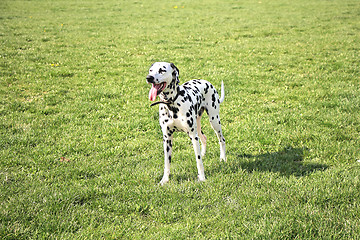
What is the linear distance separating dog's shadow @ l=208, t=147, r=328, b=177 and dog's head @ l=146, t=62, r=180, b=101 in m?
2.00

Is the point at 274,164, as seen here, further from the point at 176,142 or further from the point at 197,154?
the point at 176,142

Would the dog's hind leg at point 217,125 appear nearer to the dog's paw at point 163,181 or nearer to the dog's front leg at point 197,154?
the dog's front leg at point 197,154

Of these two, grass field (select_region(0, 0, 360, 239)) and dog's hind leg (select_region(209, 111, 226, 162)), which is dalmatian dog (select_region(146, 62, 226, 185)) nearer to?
dog's hind leg (select_region(209, 111, 226, 162))

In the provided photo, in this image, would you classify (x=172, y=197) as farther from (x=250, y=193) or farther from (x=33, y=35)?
(x=33, y=35)

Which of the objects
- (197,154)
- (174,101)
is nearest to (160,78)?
(174,101)

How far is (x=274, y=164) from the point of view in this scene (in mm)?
6152

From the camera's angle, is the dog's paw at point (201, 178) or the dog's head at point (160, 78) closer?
the dog's head at point (160, 78)

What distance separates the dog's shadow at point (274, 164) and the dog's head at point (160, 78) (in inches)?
78.6

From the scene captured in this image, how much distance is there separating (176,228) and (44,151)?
3742 mm

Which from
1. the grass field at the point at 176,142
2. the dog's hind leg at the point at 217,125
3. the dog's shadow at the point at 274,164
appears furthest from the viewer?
the dog's hind leg at the point at 217,125

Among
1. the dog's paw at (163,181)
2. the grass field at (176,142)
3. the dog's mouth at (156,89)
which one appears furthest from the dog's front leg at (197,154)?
the dog's mouth at (156,89)

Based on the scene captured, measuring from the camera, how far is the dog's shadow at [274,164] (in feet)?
19.4

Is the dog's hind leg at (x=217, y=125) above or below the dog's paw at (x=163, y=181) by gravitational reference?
above

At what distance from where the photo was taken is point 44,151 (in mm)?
6664
